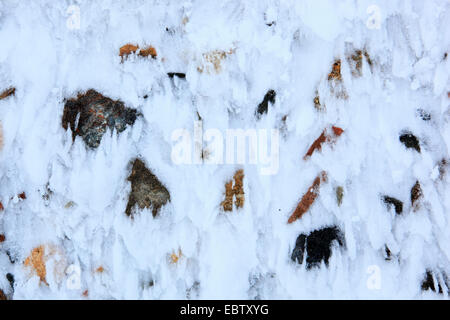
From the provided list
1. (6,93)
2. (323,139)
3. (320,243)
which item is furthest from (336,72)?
(6,93)

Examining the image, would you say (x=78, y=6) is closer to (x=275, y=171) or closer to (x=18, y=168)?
(x=18, y=168)

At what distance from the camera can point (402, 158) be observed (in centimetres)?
50

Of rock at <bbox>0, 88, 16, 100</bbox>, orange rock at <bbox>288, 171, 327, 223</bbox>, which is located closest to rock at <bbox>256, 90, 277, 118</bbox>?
orange rock at <bbox>288, 171, 327, 223</bbox>

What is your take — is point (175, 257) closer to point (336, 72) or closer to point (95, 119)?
point (95, 119)

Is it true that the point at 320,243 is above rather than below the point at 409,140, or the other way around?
below

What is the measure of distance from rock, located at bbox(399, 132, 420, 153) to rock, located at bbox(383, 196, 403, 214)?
70 millimetres

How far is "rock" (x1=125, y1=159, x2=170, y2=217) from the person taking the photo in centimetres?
50

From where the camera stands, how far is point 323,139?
1.65 feet

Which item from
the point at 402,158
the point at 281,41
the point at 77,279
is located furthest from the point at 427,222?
the point at 77,279

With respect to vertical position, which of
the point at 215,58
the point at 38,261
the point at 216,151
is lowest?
the point at 38,261

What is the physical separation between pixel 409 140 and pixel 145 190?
1.12 feet

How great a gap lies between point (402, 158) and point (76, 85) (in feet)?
1.40

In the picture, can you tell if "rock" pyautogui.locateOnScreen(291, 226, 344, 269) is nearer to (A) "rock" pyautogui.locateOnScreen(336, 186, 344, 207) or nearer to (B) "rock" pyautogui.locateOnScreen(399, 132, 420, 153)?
(A) "rock" pyautogui.locateOnScreen(336, 186, 344, 207)

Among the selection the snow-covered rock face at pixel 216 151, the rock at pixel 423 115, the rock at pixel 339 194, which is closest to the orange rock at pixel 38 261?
the snow-covered rock face at pixel 216 151
